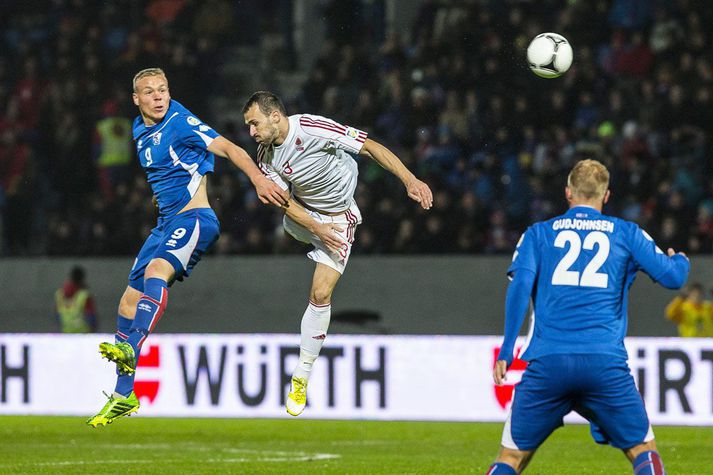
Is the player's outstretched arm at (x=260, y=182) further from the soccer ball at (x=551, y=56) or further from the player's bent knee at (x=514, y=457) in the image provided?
the soccer ball at (x=551, y=56)

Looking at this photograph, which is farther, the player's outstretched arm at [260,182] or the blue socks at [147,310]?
the blue socks at [147,310]

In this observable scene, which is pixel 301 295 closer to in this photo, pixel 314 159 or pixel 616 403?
pixel 314 159

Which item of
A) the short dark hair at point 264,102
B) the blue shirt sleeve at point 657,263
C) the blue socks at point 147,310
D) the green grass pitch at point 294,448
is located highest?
the short dark hair at point 264,102

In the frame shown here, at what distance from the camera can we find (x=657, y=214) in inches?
629

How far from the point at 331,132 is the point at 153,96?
3.86ft

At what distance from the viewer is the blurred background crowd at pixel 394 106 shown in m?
16.5

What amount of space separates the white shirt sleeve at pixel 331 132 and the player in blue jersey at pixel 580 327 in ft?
8.86

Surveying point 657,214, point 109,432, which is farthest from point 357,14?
point 109,432

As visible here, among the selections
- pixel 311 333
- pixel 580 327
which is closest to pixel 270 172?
pixel 311 333

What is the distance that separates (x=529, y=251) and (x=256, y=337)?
28.3 ft

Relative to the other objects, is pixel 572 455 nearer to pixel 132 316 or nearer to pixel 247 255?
pixel 132 316

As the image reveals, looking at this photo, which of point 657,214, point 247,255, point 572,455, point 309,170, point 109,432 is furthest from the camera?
point 247,255

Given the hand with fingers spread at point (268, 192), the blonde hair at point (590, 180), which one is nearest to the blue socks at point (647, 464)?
the blonde hair at point (590, 180)

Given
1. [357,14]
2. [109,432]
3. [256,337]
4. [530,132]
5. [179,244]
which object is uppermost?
[357,14]
